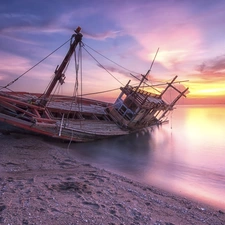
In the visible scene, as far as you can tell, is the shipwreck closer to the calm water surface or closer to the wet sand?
the calm water surface

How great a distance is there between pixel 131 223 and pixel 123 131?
14.0 meters

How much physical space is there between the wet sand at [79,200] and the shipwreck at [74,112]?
3728 mm

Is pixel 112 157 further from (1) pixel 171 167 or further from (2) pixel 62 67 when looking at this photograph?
(2) pixel 62 67

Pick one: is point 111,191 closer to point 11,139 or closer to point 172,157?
point 11,139

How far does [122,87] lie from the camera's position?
21.1 m

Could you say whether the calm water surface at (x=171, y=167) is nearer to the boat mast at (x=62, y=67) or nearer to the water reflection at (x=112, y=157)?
the water reflection at (x=112, y=157)

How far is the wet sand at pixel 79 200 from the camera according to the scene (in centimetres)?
474

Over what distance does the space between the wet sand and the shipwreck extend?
3.73m

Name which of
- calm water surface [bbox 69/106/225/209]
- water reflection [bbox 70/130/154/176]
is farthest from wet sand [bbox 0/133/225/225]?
water reflection [bbox 70/130/154/176]

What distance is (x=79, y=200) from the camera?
5.55 m

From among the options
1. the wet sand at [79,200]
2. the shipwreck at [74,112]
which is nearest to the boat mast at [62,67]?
the shipwreck at [74,112]

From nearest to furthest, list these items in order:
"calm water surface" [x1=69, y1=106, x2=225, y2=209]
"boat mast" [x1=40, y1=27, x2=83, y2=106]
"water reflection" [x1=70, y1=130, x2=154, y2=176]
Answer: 1. "calm water surface" [x1=69, y1=106, x2=225, y2=209]
2. "water reflection" [x1=70, y1=130, x2=154, y2=176]
3. "boat mast" [x1=40, y1=27, x2=83, y2=106]

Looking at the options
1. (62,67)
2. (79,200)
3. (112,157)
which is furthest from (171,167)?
(62,67)

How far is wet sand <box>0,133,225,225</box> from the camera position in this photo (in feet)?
15.6
